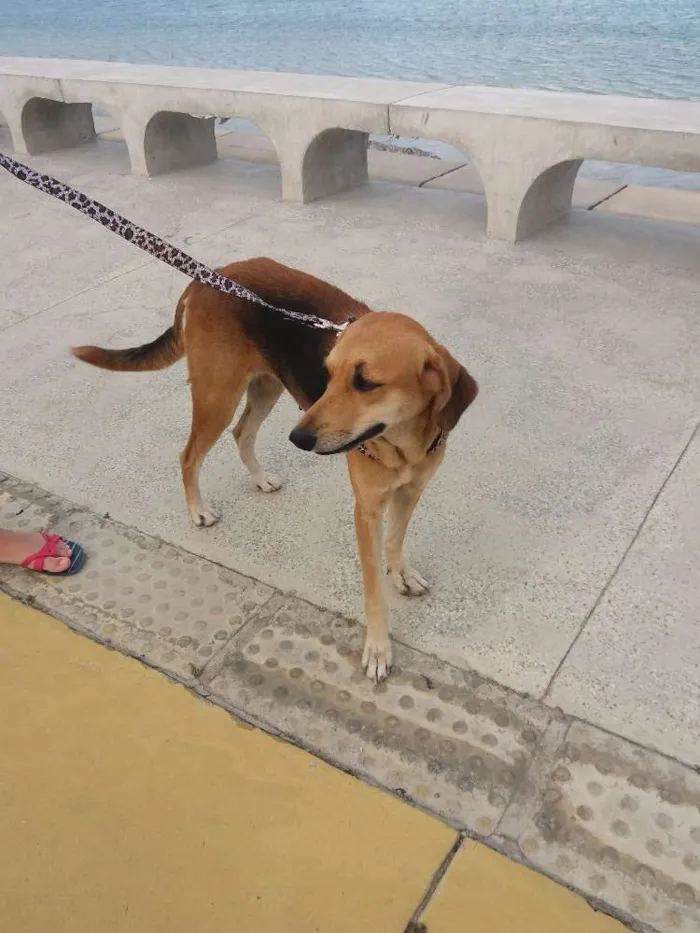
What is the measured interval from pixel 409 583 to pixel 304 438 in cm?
95

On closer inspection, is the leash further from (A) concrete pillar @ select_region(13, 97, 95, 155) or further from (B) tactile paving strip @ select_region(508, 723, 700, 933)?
(A) concrete pillar @ select_region(13, 97, 95, 155)

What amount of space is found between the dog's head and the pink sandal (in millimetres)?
1327

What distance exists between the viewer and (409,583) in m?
2.66

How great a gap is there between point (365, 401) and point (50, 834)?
A: 144 cm

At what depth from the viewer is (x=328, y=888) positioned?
1.79 meters

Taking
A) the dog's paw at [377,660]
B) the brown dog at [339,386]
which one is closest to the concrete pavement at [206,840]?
the dog's paw at [377,660]

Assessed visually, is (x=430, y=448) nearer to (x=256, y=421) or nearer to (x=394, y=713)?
(x=394, y=713)

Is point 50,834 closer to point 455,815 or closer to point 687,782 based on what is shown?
point 455,815

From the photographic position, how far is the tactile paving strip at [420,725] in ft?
6.02

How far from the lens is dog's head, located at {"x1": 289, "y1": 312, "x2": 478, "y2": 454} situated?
1.95 metres

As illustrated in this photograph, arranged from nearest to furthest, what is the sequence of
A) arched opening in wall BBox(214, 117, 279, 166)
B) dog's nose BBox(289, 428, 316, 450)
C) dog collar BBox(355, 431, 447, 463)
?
dog's nose BBox(289, 428, 316, 450) < dog collar BBox(355, 431, 447, 463) < arched opening in wall BBox(214, 117, 279, 166)

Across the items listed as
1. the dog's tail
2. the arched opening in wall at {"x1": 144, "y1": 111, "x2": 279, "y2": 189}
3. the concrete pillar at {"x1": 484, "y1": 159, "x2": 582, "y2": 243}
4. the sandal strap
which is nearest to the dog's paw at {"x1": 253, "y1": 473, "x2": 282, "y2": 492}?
the dog's tail

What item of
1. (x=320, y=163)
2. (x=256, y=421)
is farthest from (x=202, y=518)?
(x=320, y=163)

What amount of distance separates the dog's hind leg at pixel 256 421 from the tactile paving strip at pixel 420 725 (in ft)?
1.72
